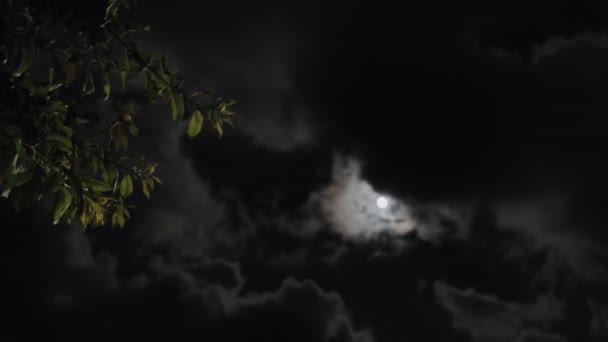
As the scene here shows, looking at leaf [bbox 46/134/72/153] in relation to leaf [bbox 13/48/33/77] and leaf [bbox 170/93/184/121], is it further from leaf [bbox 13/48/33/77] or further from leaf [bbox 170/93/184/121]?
leaf [bbox 170/93/184/121]

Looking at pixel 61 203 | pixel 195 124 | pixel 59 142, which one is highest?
pixel 195 124

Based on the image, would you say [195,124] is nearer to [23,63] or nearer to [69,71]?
[69,71]

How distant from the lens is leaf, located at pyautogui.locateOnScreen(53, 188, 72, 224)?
285cm

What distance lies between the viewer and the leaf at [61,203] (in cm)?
285

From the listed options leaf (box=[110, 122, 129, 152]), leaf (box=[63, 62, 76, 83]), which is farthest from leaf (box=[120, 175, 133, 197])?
leaf (box=[63, 62, 76, 83])

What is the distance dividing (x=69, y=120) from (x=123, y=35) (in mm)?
734

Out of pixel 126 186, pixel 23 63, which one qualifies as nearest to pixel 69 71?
pixel 23 63

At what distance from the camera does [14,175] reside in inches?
97.4

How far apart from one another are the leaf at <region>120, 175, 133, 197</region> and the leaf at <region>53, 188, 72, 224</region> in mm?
711

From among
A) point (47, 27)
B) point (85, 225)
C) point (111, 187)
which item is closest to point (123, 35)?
point (47, 27)

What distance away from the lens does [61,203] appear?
2869 mm

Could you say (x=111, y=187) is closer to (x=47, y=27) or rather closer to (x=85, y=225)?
Result: (x=85, y=225)

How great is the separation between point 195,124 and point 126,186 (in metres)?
0.75

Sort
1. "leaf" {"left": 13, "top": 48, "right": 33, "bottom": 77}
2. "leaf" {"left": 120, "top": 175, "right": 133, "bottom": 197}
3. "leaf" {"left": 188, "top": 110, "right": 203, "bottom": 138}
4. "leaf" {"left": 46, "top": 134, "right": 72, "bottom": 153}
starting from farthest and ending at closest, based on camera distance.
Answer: "leaf" {"left": 120, "top": 175, "right": 133, "bottom": 197} → "leaf" {"left": 188, "top": 110, "right": 203, "bottom": 138} → "leaf" {"left": 46, "top": 134, "right": 72, "bottom": 153} → "leaf" {"left": 13, "top": 48, "right": 33, "bottom": 77}
